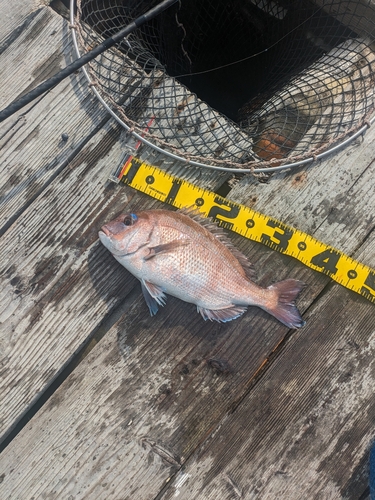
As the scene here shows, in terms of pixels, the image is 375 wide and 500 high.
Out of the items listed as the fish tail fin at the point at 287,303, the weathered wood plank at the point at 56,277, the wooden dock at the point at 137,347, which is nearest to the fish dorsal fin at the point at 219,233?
the wooden dock at the point at 137,347

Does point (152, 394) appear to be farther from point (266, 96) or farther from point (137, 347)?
point (266, 96)

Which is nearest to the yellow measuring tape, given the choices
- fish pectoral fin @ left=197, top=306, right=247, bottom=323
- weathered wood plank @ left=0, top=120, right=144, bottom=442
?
weathered wood plank @ left=0, top=120, right=144, bottom=442

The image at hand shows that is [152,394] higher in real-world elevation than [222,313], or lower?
lower

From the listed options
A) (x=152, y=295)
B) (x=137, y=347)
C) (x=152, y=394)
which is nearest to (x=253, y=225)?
(x=152, y=295)

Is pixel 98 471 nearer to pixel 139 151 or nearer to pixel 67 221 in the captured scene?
pixel 67 221

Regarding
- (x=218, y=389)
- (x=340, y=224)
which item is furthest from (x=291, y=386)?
(x=340, y=224)

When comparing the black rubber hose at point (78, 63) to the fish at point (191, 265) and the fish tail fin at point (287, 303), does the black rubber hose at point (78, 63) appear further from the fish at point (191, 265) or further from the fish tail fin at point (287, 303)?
the fish tail fin at point (287, 303)
